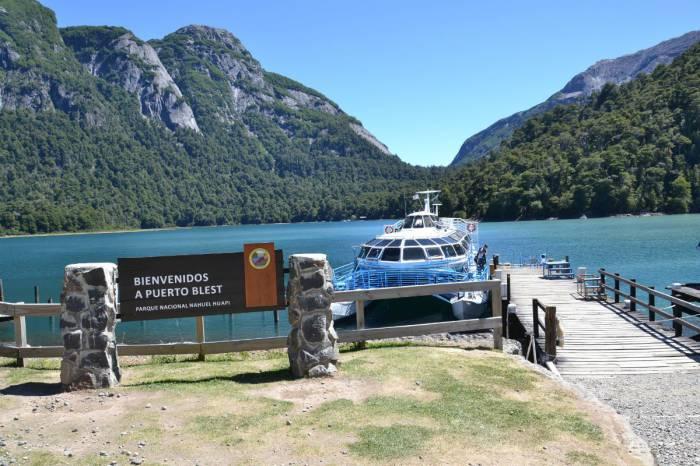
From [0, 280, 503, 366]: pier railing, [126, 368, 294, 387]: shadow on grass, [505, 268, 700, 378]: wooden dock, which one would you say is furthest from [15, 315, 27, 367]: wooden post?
[505, 268, 700, 378]: wooden dock

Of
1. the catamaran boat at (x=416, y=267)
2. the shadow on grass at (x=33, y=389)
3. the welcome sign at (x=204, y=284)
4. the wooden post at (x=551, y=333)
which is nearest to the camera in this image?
the shadow on grass at (x=33, y=389)

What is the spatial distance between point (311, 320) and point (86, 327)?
3.53 metres

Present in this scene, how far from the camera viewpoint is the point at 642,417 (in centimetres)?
930

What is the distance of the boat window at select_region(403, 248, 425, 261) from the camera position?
95.6 feet

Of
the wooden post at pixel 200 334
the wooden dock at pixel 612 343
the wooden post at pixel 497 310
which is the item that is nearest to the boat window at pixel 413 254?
the wooden dock at pixel 612 343

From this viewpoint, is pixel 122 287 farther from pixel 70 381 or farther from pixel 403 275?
pixel 403 275

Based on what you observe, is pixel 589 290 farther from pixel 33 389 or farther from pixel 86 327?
pixel 33 389

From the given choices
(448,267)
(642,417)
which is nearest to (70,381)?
(642,417)

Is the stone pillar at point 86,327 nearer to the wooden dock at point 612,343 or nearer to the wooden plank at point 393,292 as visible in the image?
the wooden plank at point 393,292

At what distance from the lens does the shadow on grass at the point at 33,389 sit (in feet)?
29.4

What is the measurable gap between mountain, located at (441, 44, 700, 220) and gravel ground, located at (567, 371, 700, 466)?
477ft

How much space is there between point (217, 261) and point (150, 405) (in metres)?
3.11

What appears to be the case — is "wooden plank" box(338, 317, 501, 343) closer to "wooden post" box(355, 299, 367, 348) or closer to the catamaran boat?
"wooden post" box(355, 299, 367, 348)

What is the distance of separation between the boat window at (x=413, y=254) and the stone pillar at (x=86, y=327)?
20.9 meters
